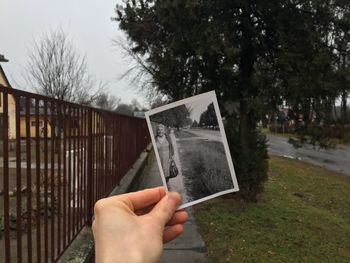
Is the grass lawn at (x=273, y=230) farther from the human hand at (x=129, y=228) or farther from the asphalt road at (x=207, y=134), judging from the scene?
the human hand at (x=129, y=228)

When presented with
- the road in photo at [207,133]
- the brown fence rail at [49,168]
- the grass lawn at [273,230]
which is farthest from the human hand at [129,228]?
the grass lawn at [273,230]

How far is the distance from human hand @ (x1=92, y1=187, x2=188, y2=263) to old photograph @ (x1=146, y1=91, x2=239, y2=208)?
0.15 m

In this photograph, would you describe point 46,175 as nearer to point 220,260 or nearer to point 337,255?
point 220,260

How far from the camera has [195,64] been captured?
27.5 feet

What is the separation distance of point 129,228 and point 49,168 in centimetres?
293

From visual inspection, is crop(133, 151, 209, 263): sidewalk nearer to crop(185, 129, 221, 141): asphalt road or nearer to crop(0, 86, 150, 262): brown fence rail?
crop(0, 86, 150, 262): brown fence rail

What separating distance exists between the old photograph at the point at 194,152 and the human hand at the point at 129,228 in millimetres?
151

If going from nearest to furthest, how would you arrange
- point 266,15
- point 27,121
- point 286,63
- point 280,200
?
point 27,121 < point 286,63 < point 266,15 < point 280,200

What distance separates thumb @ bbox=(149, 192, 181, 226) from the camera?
1495 millimetres

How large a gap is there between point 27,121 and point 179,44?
4820 millimetres

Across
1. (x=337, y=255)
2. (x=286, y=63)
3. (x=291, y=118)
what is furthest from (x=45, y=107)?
(x=291, y=118)

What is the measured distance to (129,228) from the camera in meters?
1.33

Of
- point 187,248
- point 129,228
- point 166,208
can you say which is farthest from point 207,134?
point 187,248

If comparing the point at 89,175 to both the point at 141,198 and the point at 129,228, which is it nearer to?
the point at 141,198
